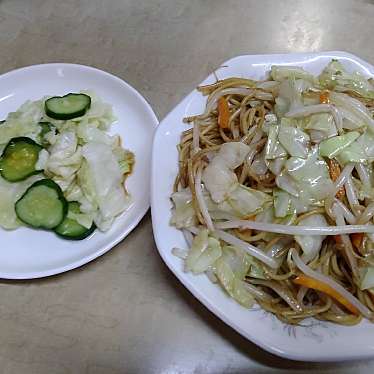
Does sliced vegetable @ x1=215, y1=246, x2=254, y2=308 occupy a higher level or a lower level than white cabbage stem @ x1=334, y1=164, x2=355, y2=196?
lower

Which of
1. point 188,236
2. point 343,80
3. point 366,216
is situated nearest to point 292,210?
point 366,216

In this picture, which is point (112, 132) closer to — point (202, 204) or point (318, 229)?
point (202, 204)

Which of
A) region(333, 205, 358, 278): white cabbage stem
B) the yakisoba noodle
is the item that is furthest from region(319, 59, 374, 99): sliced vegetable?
region(333, 205, 358, 278): white cabbage stem

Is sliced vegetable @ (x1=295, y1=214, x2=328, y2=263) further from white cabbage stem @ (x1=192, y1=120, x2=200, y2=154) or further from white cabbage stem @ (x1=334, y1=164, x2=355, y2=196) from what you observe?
white cabbage stem @ (x1=192, y1=120, x2=200, y2=154)

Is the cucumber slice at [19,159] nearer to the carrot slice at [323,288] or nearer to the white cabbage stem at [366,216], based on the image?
the carrot slice at [323,288]

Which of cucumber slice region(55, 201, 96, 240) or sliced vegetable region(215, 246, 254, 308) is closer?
sliced vegetable region(215, 246, 254, 308)

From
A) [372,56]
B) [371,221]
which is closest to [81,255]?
[371,221]
